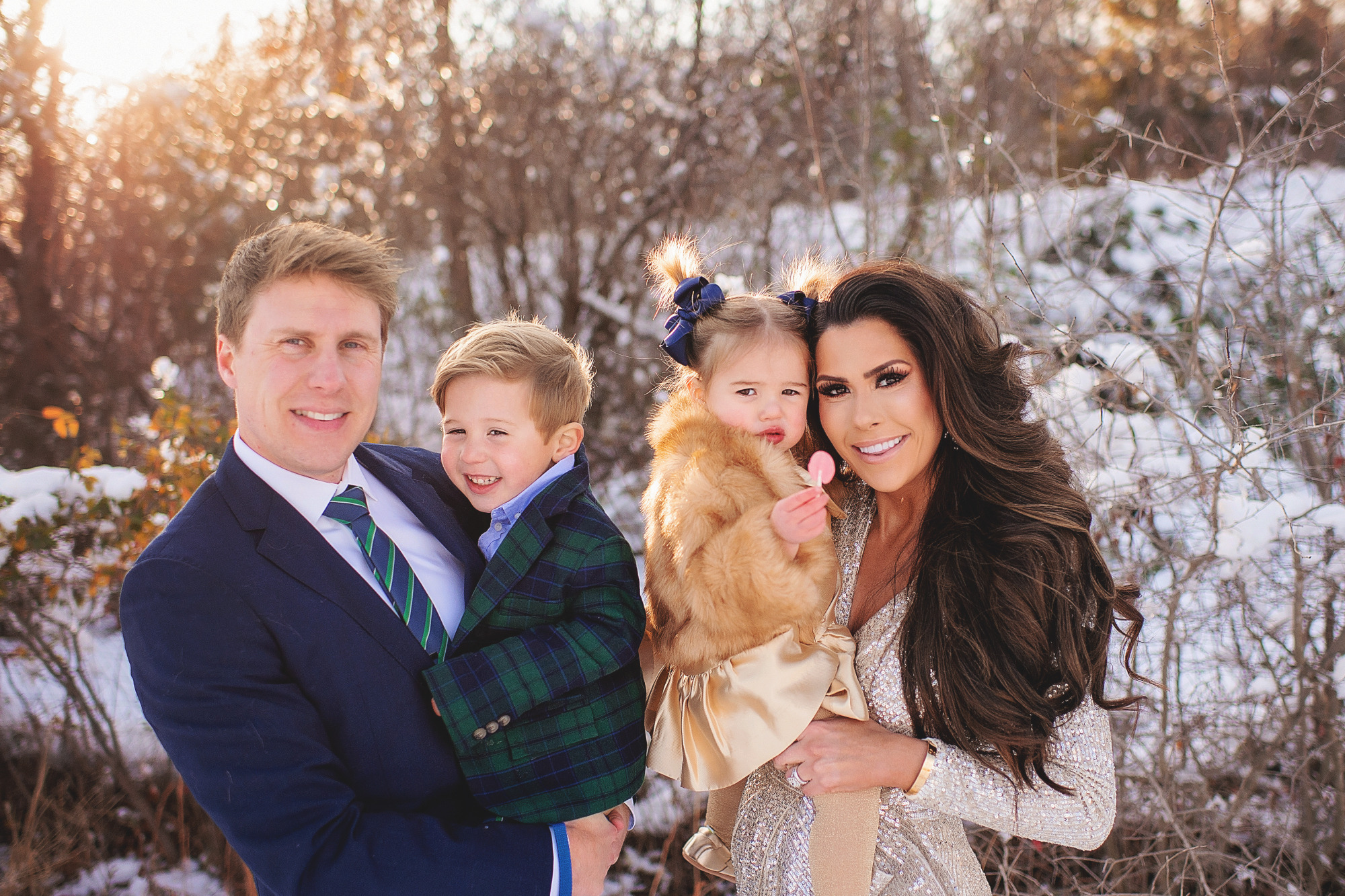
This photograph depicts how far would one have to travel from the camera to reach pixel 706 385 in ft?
8.80

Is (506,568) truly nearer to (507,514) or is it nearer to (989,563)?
(507,514)

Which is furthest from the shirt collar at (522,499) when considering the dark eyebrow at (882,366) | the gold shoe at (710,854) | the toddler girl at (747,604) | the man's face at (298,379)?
the gold shoe at (710,854)

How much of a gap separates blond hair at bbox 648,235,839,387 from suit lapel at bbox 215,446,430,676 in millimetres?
1252

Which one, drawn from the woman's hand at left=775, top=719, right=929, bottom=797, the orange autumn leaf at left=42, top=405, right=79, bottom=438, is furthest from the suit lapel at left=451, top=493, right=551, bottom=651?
the orange autumn leaf at left=42, top=405, right=79, bottom=438

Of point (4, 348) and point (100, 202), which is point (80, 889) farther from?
point (100, 202)

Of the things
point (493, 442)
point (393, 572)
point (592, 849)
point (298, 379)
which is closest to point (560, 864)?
point (592, 849)

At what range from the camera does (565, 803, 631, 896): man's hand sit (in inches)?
82.7

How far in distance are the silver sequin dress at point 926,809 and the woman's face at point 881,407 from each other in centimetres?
38

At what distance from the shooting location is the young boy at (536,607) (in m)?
2.07

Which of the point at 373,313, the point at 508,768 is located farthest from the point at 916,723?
the point at 373,313

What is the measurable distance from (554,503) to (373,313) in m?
0.76

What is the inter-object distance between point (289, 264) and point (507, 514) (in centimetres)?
91

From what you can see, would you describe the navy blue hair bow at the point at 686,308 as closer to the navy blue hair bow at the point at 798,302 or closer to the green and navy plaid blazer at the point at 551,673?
the navy blue hair bow at the point at 798,302

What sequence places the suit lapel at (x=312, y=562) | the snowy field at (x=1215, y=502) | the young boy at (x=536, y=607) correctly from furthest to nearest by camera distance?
1. the snowy field at (x=1215, y=502)
2. the young boy at (x=536, y=607)
3. the suit lapel at (x=312, y=562)
